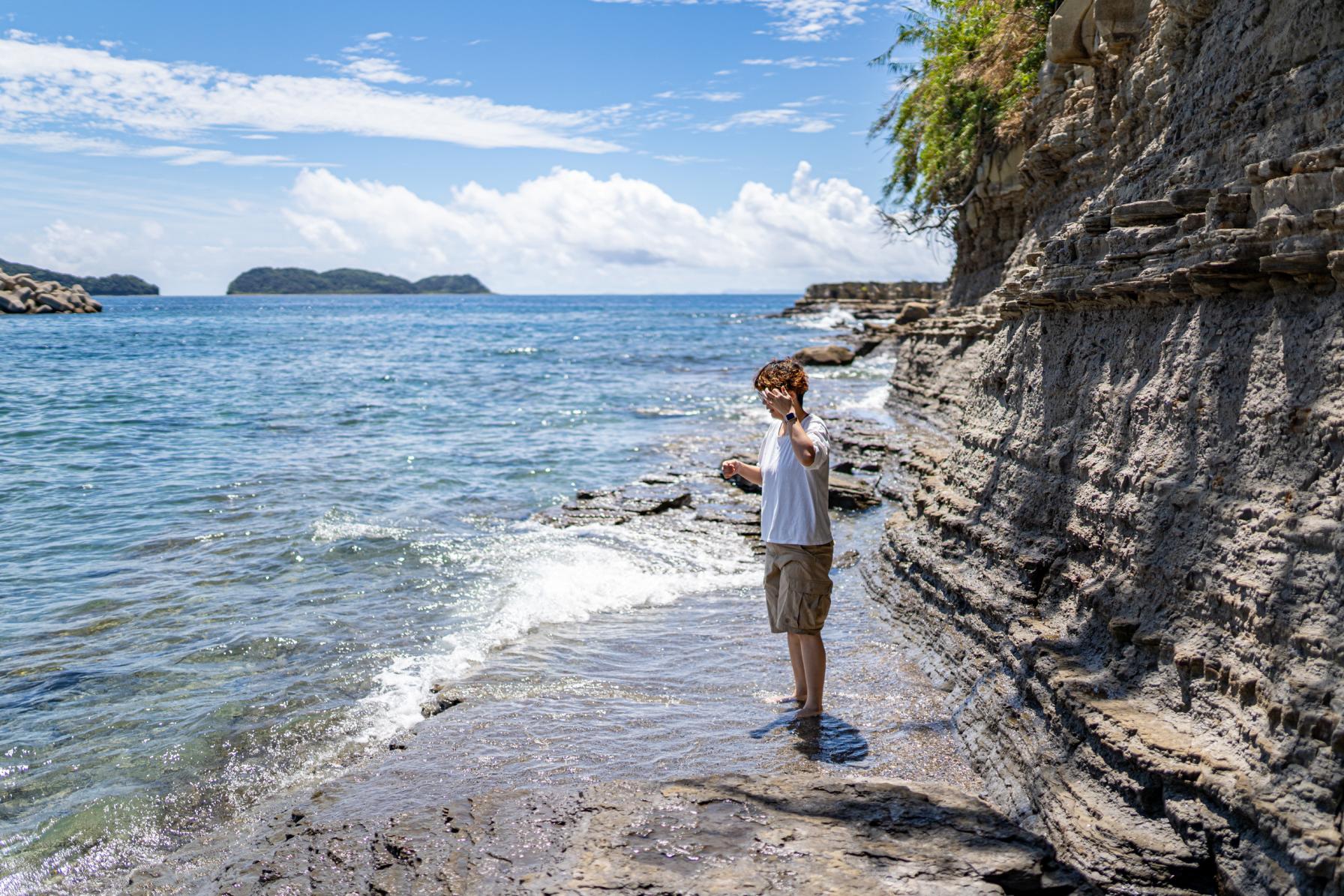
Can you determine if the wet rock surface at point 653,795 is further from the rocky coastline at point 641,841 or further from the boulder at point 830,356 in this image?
the boulder at point 830,356

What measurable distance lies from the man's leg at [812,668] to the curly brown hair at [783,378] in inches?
57.7

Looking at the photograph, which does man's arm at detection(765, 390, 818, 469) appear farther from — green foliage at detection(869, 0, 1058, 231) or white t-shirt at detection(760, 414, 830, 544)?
green foliage at detection(869, 0, 1058, 231)

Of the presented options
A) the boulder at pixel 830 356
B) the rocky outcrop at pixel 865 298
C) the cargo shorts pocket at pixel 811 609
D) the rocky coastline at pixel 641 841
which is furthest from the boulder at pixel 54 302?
the cargo shorts pocket at pixel 811 609

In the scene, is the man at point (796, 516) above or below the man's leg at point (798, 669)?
above

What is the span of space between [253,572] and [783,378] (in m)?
7.36

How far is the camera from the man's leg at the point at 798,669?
5910 mm

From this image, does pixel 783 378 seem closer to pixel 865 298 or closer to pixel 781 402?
pixel 781 402

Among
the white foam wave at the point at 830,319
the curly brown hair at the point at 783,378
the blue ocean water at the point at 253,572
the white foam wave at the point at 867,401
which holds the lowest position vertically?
the blue ocean water at the point at 253,572

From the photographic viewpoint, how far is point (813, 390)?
28.4 meters

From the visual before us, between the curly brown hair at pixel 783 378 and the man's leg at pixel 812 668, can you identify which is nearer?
the curly brown hair at pixel 783 378

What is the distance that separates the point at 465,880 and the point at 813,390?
25122 mm

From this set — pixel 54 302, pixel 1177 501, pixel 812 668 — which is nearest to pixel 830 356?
pixel 812 668

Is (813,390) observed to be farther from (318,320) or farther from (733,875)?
(318,320)

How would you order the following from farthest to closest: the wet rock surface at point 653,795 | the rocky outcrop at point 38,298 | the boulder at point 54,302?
the boulder at point 54,302 < the rocky outcrop at point 38,298 < the wet rock surface at point 653,795
